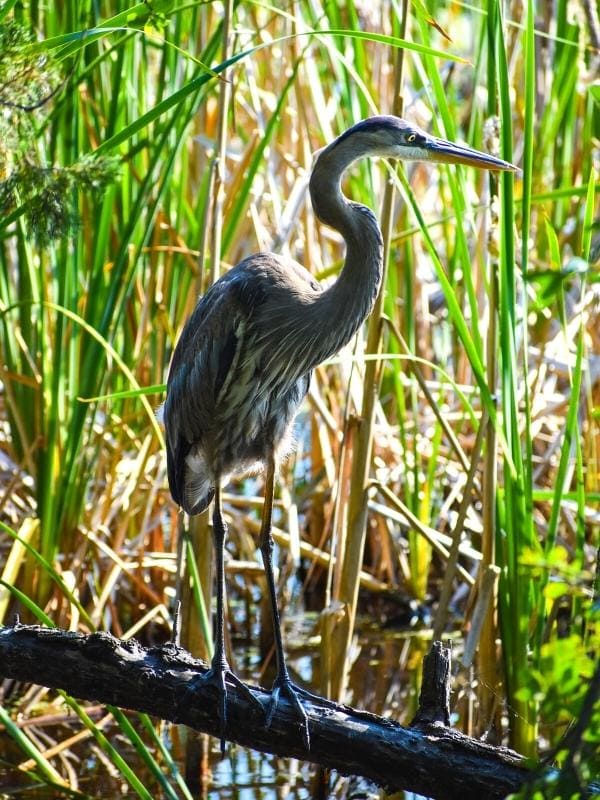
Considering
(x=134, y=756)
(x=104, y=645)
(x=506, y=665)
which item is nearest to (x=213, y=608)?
(x=134, y=756)

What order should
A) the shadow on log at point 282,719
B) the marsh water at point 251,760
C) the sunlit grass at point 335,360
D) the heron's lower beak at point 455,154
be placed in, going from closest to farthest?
the shadow on log at point 282,719 → the heron's lower beak at point 455,154 → the sunlit grass at point 335,360 → the marsh water at point 251,760

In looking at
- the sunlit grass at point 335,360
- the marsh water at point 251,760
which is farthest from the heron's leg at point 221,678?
the marsh water at point 251,760

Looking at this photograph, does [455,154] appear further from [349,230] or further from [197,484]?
[197,484]

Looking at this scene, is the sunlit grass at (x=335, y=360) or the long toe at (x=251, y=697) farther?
the sunlit grass at (x=335, y=360)

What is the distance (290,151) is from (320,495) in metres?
1.39

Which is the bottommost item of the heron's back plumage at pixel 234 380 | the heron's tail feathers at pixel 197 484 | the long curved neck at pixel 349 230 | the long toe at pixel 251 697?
the long toe at pixel 251 697

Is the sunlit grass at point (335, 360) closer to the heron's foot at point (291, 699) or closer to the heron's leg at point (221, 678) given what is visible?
the heron's leg at point (221, 678)

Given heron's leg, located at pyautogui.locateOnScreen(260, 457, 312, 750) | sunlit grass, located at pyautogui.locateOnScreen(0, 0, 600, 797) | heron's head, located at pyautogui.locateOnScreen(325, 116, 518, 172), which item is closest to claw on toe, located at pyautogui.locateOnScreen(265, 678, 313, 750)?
heron's leg, located at pyautogui.locateOnScreen(260, 457, 312, 750)

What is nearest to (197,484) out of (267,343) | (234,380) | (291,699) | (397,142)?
(234,380)

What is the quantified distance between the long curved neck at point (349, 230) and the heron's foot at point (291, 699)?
2.90 feet

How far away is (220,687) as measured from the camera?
2.25 m

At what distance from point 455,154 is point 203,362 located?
84 cm

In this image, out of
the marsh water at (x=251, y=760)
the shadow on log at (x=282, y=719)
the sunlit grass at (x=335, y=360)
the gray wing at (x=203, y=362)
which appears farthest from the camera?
the marsh water at (x=251, y=760)

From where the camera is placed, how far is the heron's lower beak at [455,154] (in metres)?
2.43
